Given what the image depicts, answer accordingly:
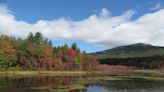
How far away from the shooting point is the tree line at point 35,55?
5226 inches

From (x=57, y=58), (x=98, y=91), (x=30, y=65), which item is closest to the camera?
(x=98, y=91)

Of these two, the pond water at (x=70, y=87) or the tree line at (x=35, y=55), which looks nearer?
the pond water at (x=70, y=87)

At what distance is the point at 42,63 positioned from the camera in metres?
150

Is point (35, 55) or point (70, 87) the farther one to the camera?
point (35, 55)

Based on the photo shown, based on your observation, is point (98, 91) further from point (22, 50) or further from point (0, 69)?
point (22, 50)

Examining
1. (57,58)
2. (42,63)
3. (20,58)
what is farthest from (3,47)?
(57,58)

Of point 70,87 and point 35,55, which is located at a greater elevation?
point 35,55

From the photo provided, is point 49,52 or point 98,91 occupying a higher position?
point 49,52

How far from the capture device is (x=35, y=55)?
14638cm

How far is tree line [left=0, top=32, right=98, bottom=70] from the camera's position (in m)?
133

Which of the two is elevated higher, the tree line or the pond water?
the tree line

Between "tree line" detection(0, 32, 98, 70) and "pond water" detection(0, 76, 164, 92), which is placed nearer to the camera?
"pond water" detection(0, 76, 164, 92)

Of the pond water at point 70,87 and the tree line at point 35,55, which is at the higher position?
the tree line at point 35,55

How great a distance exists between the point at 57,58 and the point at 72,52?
1585 cm
